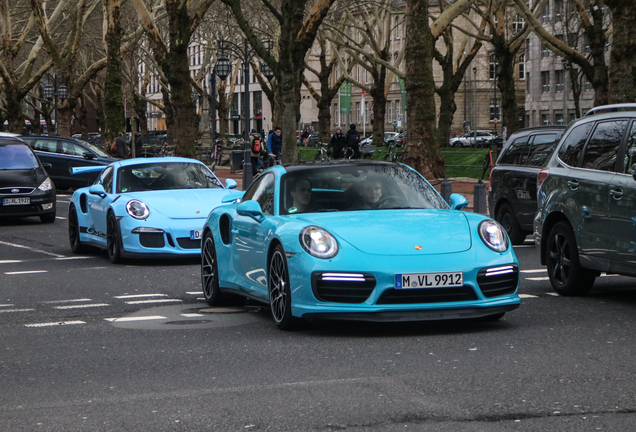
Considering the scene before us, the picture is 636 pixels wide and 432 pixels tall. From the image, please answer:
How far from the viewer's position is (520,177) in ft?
53.3

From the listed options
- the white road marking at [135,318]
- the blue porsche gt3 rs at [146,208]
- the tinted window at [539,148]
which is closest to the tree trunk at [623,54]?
the tinted window at [539,148]

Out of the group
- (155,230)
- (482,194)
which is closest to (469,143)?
(482,194)

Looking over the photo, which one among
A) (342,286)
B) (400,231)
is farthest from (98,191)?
(342,286)

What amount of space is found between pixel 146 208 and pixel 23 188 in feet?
29.7

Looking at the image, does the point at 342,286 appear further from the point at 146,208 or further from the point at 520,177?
the point at 520,177

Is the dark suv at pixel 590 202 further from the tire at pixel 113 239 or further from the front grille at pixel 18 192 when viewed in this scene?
the front grille at pixel 18 192

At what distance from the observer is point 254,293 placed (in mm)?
9227

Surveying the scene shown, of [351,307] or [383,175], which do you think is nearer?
[351,307]

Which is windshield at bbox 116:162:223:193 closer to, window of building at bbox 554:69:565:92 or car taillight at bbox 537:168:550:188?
car taillight at bbox 537:168:550:188

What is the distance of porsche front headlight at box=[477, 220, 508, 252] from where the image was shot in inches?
325

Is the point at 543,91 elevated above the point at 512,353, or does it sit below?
above

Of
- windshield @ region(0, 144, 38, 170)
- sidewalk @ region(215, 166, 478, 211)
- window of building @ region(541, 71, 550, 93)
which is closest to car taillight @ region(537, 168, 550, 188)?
sidewalk @ region(215, 166, 478, 211)

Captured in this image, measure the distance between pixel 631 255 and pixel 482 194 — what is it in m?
10.8

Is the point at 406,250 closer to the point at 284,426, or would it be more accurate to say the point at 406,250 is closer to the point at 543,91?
the point at 284,426
